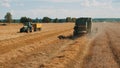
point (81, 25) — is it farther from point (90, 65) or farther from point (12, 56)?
point (90, 65)

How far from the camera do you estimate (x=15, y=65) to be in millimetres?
16953

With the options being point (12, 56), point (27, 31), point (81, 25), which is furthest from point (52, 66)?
point (27, 31)

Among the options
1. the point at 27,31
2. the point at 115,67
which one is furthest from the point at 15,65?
the point at 27,31

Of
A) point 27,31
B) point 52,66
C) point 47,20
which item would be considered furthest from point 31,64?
point 47,20

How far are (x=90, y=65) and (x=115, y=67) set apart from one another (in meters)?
1.44

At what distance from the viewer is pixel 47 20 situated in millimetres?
170625

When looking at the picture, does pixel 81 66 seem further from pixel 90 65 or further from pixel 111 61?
pixel 111 61

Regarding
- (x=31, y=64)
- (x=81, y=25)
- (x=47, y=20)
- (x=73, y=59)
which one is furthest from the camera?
(x=47, y=20)

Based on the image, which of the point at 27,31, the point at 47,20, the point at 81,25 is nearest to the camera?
the point at 81,25

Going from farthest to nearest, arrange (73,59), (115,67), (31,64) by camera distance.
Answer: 1. (73,59)
2. (31,64)
3. (115,67)

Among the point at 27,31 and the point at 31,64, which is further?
the point at 27,31

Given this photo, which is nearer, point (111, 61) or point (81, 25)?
point (111, 61)

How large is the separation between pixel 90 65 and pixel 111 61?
82.2 inches

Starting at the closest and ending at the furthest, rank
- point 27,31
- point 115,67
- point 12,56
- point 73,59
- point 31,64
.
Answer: point 115,67, point 31,64, point 73,59, point 12,56, point 27,31
